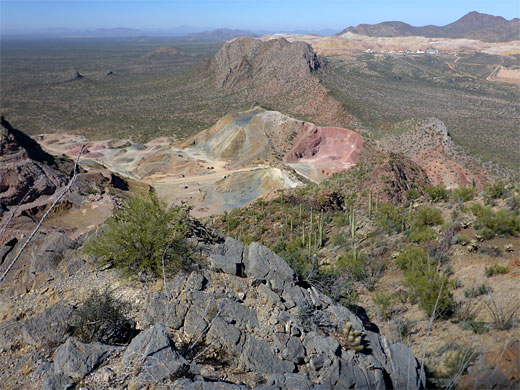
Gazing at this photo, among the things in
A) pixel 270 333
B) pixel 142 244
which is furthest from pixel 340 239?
pixel 142 244

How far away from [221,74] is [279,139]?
184ft

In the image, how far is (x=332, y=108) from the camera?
64.2 metres

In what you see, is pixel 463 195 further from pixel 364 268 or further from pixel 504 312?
pixel 504 312

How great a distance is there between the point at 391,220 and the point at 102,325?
44.3 ft

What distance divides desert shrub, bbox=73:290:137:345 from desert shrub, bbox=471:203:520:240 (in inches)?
476

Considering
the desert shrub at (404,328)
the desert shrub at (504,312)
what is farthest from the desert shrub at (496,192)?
the desert shrub at (404,328)

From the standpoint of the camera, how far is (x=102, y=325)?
6.33 meters

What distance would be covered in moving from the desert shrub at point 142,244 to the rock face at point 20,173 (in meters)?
22.5

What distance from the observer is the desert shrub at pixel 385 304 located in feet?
33.6

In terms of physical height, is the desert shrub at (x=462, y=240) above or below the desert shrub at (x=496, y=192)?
below

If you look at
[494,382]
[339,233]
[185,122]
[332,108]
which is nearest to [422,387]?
[494,382]

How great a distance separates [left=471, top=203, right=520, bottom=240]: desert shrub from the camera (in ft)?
40.1

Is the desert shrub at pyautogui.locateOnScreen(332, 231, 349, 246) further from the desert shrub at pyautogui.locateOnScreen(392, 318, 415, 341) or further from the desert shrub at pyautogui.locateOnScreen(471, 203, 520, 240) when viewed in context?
the desert shrub at pyautogui.locateOnScreen(392, 318, 415, 341)

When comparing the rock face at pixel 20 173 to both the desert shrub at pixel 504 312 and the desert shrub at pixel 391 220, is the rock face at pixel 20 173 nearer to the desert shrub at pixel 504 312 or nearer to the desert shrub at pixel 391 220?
the desert shrub at pixel 391 220
